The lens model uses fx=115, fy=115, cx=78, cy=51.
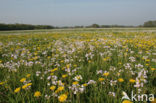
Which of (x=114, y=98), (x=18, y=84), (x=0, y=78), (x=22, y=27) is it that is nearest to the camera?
(x=114, y=98)

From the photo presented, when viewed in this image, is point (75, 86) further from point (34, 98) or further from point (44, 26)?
point (44, 26)

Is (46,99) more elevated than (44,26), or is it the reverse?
(44,26)

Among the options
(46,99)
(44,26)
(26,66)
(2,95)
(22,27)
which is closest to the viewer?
(46,99)

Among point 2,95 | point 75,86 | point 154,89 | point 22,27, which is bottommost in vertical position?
point 2,95

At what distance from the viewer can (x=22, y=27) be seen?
41.3 m

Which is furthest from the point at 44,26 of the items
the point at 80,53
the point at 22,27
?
the point at 80,53

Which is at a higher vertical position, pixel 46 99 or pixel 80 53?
pixel 80 53

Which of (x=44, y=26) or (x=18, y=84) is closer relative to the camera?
(x=18, y=84)

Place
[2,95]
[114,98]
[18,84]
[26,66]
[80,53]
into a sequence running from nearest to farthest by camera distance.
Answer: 1. [114,98]
2. [2,95]
3. [18,84]
4. [26,66]
5. [80,53]

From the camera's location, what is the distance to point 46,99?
166 centimetres

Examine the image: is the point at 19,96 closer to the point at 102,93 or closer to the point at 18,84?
the point at 18,84

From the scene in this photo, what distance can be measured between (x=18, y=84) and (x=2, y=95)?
13.3 inches

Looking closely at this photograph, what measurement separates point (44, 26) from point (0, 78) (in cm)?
5082

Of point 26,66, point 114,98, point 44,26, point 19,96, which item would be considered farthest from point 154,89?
point 44,26
